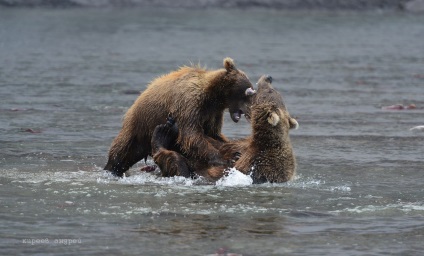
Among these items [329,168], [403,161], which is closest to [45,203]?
[329,168]

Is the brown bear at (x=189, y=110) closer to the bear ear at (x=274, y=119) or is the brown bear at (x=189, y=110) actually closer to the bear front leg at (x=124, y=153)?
the bear front leg at (x=124, y=153)

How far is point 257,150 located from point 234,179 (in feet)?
1.16

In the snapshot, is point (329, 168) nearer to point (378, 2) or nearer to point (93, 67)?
point (93, 67)

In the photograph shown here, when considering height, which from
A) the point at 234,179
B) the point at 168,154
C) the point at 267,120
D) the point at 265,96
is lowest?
the point at 234,179

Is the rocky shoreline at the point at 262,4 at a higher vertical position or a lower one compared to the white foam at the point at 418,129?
higher

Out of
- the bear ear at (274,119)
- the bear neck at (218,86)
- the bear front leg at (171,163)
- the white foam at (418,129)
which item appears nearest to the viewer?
the bear ear at (274,119)

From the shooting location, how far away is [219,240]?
860cm

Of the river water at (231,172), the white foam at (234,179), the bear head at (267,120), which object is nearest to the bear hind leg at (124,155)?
the river water at (231,172)

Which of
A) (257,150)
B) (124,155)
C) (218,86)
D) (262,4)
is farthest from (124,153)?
(262,4)

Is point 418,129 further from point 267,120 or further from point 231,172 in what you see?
point 231,172

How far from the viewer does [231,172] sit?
430 inches

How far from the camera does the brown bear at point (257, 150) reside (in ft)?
35.8

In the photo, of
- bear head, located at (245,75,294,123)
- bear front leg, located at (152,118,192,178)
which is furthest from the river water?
bear head, located at (245,75,294,123)

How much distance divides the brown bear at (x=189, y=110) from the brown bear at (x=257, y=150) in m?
0.11
